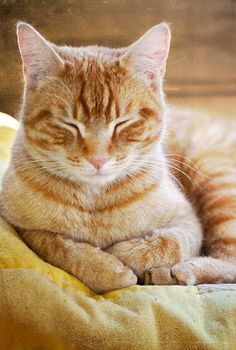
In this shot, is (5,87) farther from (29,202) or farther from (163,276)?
(163,276)

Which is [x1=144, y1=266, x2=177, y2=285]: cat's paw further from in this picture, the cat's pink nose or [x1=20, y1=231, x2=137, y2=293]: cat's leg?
A: the cat's pink nose

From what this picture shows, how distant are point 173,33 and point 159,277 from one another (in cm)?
60

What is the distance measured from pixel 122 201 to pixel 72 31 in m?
0.45

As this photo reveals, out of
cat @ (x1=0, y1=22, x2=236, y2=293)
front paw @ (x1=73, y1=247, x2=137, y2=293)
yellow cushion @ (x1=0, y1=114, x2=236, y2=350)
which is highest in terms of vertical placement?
cat @ (x1=0, y1=22, x2=236, y2=293)

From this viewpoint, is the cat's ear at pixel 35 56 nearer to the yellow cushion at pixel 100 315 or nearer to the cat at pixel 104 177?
the cat at pixel 104 177

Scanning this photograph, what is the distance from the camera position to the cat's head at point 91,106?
1.01 meters

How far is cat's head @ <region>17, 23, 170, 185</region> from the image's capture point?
3.33 feet

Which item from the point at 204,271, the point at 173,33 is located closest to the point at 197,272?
the point at 204,271

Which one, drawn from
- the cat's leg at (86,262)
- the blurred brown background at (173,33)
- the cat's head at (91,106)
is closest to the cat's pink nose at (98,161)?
the cat's head at (91,106)

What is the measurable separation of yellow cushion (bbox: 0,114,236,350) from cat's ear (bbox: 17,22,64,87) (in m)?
0.36

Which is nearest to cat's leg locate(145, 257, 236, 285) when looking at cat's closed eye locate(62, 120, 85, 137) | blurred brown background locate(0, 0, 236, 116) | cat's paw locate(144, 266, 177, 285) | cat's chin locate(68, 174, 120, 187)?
cat's paw locate(144, 266, 177, 285)

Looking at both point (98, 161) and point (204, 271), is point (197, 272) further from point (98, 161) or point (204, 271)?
point (98, 161)

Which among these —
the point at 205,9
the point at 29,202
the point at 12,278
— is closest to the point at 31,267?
the point at 12,278

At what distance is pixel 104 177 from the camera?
3.43 feet
